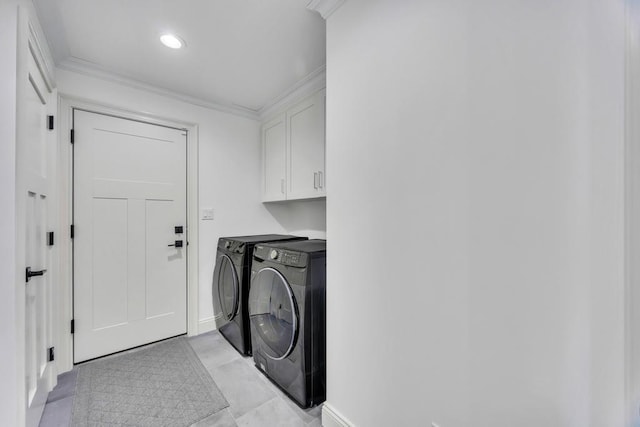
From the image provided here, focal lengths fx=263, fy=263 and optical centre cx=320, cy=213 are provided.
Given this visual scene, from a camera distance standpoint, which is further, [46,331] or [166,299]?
[166,299]

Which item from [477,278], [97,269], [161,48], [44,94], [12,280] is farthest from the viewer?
[97,269]

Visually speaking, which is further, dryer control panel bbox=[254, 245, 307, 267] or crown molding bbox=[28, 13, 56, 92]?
dryer control panel bbox=[254, 245, 307, 267]

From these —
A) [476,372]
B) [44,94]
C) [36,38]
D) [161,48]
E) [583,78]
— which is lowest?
[476,372]

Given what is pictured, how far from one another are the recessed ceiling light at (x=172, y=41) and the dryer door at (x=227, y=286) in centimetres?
162

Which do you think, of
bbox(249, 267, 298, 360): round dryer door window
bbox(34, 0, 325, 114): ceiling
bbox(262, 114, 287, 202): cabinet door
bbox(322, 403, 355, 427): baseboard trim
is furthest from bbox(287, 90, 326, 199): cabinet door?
bbox(322, 403, 355, 427): baseboard trim

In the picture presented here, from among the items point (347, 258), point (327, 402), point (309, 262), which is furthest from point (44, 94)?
point (327, 402)

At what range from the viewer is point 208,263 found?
2584 mm

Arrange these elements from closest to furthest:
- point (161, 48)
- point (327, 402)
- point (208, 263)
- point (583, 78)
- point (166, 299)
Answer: point (583, 78), point (327, 402), point (161, 48), point (166, 299), point (208, 263)

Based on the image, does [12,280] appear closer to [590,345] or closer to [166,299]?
[166,299]

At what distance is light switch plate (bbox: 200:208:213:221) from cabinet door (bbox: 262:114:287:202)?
1.84 ft

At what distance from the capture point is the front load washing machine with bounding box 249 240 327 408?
60.2 inches

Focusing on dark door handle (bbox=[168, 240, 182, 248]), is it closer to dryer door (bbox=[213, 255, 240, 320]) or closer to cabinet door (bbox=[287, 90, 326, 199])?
dryer door (bbox=[213, 255, 240, 320])

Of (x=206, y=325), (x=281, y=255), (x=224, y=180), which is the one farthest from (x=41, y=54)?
(x=206, y=325)

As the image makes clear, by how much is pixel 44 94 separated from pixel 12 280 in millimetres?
1288
